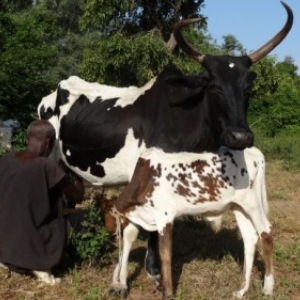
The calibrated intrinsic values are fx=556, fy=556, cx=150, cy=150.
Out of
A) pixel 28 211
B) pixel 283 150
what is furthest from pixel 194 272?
pixel 283 150

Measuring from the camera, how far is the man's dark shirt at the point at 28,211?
4.41 m

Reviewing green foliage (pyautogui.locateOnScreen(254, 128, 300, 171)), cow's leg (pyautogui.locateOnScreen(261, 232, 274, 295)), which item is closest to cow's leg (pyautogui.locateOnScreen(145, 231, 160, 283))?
cow's leg (pyautogui.locateOnScreen(261, 232, 274, 295))

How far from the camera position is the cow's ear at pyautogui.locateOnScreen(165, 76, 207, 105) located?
4.48 m

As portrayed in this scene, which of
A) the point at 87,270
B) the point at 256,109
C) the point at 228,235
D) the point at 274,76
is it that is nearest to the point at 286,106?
the point at 256,109

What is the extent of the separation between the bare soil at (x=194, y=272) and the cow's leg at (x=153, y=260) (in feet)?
0.28

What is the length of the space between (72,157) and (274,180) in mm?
5830

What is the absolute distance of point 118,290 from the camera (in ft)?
14.5

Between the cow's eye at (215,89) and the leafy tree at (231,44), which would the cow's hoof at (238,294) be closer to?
the cow's eye at (215,89)

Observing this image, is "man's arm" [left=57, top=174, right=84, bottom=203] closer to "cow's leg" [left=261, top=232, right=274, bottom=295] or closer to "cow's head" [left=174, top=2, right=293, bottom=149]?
"cow's head" [left=174, top=2, right=293, bottom=149]

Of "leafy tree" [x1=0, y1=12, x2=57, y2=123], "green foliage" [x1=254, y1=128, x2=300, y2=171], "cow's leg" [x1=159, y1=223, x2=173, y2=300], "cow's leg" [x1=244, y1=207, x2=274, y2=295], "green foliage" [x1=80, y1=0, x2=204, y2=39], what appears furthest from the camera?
"green foliage" [x1=80, y1=0, x2=204, y2=39]

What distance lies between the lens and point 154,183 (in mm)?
4180

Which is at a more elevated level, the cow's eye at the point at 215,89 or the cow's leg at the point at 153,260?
the cow's eye at the point at 215,89

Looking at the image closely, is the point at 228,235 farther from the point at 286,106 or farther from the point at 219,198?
the point at 286,106

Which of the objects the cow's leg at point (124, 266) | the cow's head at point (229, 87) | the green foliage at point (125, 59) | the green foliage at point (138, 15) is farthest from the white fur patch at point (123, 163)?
the green foliage at point (138, 15)
